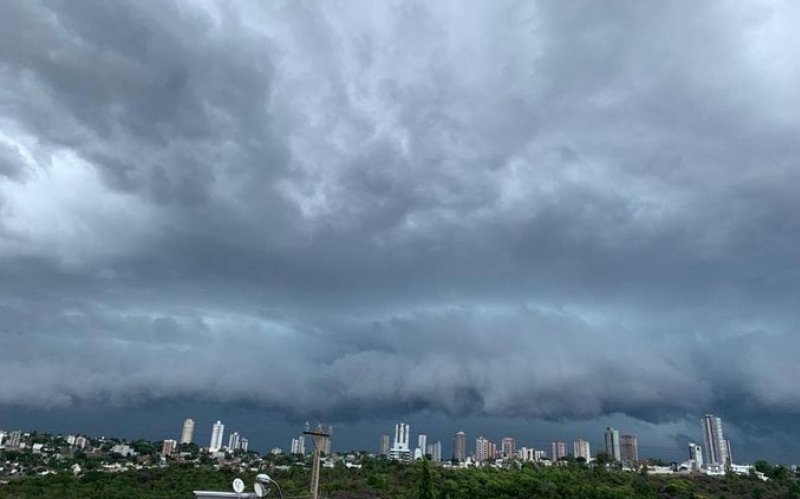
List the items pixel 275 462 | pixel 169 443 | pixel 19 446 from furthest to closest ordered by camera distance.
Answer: pixel 169 443, pixel 19 446, pixel 275 462

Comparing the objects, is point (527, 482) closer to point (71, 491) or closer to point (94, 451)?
point (71, 491)

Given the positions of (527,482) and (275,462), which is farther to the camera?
(275,462)

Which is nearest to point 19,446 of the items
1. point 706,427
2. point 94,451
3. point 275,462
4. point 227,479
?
point 94,451

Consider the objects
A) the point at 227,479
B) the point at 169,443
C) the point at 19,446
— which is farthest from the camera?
the point at 169,443

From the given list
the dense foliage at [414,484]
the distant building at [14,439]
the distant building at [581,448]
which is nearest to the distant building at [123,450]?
the distant building at [14,439]

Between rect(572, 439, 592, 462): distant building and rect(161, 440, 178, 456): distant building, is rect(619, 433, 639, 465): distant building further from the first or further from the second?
rect(161, 440, 178, 456): distant building
